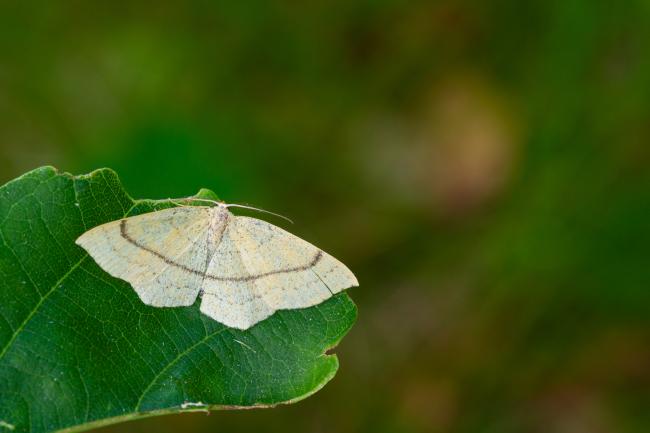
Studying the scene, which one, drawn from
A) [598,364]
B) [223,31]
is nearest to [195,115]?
[223,31]

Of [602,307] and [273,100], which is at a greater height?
[273,100]

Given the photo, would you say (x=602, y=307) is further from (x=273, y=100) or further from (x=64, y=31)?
(x=64, y=31)

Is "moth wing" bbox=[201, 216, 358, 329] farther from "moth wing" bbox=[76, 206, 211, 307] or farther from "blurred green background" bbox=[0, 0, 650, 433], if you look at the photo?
"blurred green background" bbox=[0, 0, 650, 433]

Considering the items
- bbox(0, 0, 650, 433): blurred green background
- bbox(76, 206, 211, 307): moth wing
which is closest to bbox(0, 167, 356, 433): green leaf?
bbox(76, 206, 211, 307): moth wing

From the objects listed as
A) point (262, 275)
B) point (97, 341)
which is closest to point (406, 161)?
point (262, 275)

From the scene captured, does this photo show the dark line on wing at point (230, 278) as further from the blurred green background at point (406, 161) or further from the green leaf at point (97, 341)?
the blurred green background at point (406, 161)
